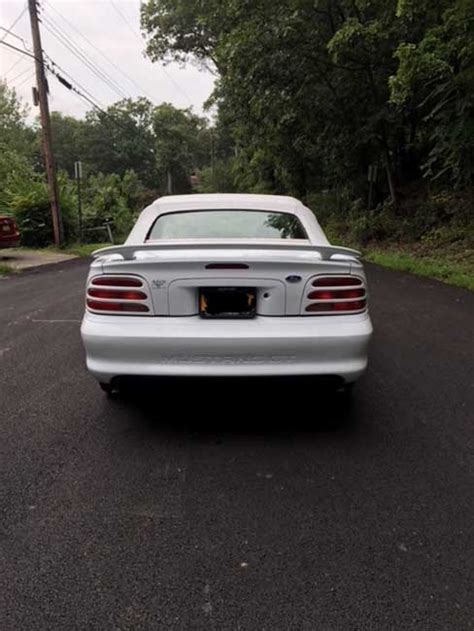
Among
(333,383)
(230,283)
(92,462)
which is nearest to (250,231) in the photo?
(230,283)

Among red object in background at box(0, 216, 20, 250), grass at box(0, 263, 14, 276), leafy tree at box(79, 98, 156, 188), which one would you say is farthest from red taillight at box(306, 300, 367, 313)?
leafy tree at box(79, 98, 156, 188)

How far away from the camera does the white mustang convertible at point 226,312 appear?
2971 millimetres

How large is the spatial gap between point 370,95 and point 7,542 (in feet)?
51.3

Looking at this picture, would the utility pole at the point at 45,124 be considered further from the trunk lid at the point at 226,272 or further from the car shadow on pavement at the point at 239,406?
the trunk lid at the point at 226,272

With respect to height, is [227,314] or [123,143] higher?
[123,143]

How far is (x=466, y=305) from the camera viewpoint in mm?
7152

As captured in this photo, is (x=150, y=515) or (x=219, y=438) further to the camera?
(x=219, y=438)

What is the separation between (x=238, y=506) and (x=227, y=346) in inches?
35.5

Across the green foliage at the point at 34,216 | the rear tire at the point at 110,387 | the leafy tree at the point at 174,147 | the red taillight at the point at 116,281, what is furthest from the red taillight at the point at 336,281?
the leafy tree at the point at 174,147

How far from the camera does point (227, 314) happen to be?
10.0ft

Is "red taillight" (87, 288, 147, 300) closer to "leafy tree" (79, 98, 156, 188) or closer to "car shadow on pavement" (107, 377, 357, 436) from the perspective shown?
"car shadow on pavement" (107, 377, 357, 436)

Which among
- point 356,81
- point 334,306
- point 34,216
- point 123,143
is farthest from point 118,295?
point 123,143

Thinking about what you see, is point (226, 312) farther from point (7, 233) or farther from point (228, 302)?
point (7, 233)

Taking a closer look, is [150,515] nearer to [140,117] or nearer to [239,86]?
[239,86]
